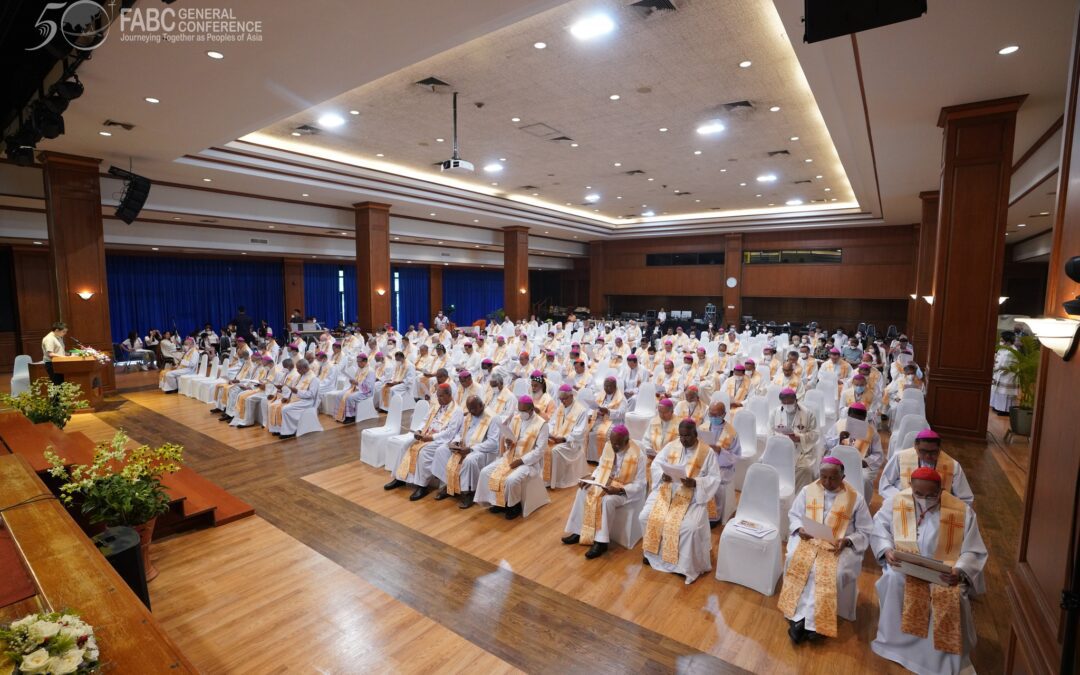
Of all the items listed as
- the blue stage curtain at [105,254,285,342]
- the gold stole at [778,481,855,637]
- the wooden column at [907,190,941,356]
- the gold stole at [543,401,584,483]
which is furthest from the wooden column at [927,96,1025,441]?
the blue stage curtain at [105,254,285,342]

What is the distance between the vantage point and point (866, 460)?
5.41m

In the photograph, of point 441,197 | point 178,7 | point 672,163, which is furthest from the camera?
point 441,197

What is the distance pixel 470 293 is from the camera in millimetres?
27422

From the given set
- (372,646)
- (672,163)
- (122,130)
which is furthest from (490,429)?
(672,163)

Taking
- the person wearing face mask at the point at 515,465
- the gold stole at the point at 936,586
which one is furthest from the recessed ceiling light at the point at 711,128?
the gold stole at the point at 936,586

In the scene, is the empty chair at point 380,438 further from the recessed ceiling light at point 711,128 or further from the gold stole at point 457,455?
the recessed ceiling light at point 711,128

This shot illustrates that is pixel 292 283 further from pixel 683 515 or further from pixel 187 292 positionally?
pixel 683 515

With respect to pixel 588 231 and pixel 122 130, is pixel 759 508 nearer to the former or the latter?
pixel 122 130

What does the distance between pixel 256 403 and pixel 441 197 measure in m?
7.42

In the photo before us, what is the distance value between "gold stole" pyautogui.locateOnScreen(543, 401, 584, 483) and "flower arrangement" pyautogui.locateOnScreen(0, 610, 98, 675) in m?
4.72

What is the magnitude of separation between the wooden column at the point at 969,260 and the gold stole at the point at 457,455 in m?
5.97

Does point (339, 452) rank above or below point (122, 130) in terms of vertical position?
below

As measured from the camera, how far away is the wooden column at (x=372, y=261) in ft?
45.3

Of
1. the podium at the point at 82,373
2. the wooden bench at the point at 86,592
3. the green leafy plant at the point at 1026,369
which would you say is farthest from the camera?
the podium at the point at 82,373
